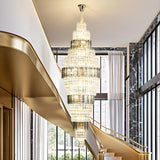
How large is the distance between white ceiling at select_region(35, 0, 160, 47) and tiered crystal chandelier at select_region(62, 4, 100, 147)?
7.62 feet

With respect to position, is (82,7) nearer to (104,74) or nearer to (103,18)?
(103,18)

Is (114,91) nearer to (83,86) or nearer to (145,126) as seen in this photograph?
(145,126)

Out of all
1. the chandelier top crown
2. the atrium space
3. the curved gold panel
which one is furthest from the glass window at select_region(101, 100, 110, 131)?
the curved gold panel

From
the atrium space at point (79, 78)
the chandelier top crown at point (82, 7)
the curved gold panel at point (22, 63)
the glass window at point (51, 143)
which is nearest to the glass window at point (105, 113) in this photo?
the atrium space at point (79, 78)

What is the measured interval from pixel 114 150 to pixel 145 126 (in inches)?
67.1

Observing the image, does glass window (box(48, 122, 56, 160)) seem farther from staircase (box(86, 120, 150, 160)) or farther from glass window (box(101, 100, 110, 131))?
staircase (box(86, 120, 150, 160))

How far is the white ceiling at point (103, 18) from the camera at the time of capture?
864 cm

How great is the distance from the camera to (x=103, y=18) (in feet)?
32.0

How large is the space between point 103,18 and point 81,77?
3860mm

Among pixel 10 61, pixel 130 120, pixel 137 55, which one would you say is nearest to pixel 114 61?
pixel 137 55

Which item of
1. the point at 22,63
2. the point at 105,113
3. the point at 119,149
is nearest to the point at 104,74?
the point at 105,113

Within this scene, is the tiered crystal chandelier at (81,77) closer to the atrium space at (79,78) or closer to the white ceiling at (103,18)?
the atrium space at (79,78)

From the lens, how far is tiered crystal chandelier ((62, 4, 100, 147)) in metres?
6.41

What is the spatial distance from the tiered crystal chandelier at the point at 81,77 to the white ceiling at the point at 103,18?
232 centimetres
